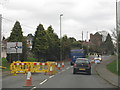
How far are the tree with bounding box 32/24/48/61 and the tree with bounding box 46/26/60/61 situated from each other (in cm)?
126

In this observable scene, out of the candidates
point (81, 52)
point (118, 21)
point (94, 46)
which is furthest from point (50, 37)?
point (94, 46)

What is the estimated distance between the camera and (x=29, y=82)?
43.9ft

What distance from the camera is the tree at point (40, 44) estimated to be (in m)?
54.5

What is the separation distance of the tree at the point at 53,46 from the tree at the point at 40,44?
1258 millimetres

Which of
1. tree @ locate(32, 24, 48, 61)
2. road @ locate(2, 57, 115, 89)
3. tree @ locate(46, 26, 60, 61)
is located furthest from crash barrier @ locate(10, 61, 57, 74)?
tree @ locate(46, 26, 60, 61)

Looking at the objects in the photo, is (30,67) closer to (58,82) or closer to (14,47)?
(14,47)

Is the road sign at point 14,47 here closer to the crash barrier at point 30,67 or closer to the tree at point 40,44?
the crash barrier at point 30,67

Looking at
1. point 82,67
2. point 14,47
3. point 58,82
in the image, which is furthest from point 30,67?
point 58,82

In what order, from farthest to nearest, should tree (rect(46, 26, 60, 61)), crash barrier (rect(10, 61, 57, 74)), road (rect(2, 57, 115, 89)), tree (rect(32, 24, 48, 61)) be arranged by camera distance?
tree (rect(46, 26, 60, 61)) → tree (rect(32, 24, 48, 61)) → crash barrier (rect(10, 61, 57, 74)) → road (rect(2, 57, 115, 89))

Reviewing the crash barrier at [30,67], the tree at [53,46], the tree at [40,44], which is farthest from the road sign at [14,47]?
the tree at [53,46]

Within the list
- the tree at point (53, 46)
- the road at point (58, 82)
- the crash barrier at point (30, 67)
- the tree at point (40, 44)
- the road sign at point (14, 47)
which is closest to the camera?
the road at point (58, 82)

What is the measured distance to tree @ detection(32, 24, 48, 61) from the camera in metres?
54.5

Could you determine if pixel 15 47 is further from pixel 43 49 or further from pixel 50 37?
pixel 50 37

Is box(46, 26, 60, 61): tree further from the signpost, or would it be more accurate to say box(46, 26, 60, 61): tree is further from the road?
the road
